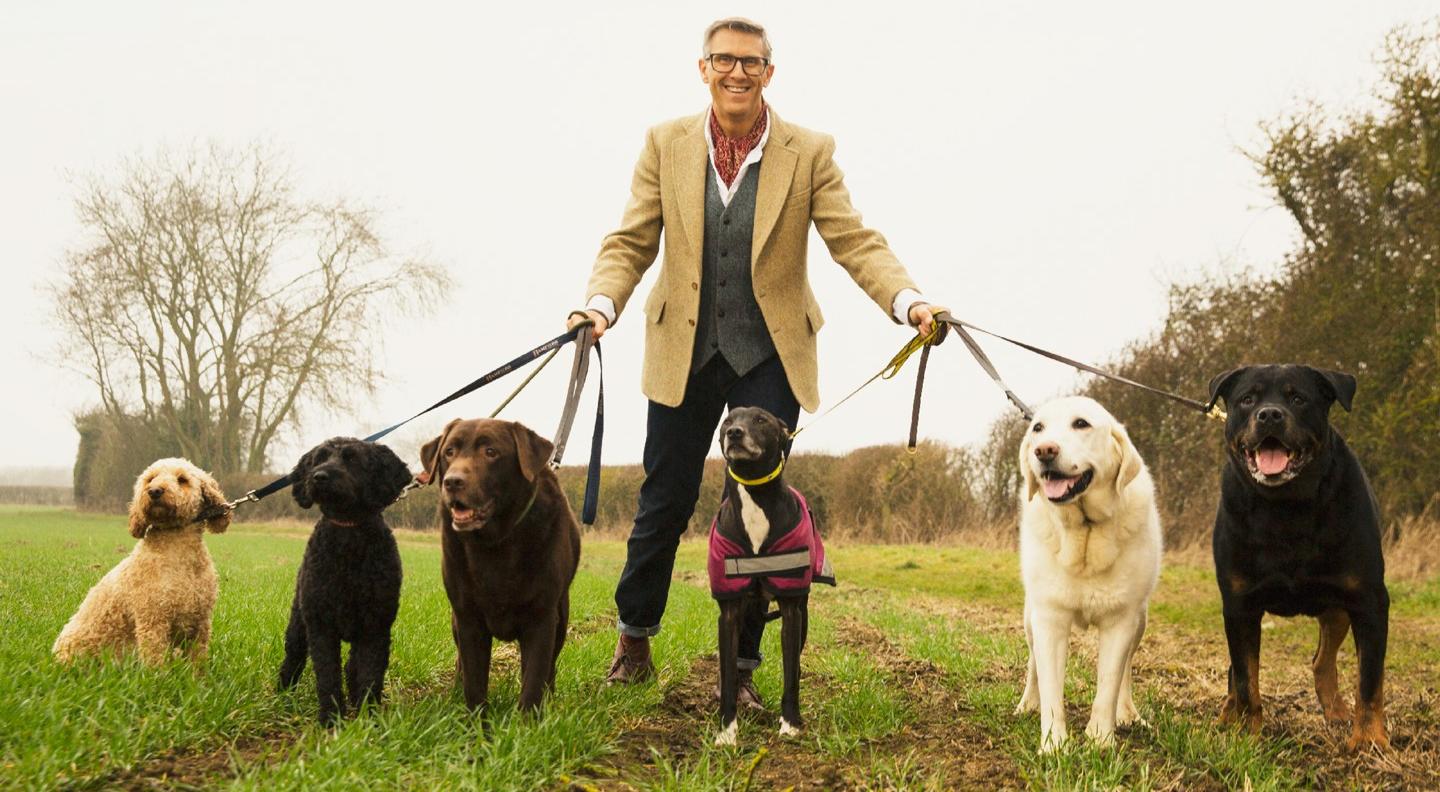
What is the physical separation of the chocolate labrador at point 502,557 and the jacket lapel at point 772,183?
4.65 feet

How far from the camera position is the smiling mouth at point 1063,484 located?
400 centimetres

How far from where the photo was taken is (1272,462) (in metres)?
4.04

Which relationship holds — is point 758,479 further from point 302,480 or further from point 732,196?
point 302,480

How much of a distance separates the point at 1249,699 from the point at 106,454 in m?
37.9

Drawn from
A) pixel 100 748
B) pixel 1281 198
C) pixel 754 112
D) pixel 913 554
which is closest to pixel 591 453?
pixel 754 112

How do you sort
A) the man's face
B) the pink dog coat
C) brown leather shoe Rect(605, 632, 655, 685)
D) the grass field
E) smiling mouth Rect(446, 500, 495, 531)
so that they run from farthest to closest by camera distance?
brown leather shoe Rect(605, 632, 655, 685), the man's face, the pink dog coat, smiling mouth Rect(446, 500, 495, 531), the grass field

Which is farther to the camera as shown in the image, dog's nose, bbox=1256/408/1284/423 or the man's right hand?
the man's right hand

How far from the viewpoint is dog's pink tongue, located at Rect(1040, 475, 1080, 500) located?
4.01 metres

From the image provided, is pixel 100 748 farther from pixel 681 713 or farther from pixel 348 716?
pixel 681 713

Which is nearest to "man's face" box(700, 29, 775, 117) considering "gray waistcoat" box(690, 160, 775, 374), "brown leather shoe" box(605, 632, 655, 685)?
"gray waistcoat" box(690, 160, 775, 374)

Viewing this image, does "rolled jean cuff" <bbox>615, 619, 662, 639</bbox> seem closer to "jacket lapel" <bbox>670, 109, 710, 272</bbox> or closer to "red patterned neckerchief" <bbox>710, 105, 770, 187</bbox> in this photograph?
"jacket lapel" <bbox>670, 109, 710, 272</bbox>

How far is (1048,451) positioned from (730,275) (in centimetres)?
167

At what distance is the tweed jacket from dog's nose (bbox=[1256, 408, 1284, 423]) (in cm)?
161

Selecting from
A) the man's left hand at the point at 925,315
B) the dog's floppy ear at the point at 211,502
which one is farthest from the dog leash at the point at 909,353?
the dog's floppy ear at the point at 211,502
